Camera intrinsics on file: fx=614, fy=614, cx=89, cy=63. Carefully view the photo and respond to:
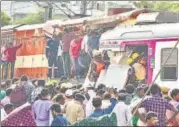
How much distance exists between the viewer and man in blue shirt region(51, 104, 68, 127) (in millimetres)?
8906

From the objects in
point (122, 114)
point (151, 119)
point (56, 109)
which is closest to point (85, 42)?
point (122, 114)

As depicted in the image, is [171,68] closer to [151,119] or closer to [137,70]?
[137,70]

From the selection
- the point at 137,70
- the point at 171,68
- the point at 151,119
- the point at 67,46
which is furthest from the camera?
the point at 67,46

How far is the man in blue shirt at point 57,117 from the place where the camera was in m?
8.91

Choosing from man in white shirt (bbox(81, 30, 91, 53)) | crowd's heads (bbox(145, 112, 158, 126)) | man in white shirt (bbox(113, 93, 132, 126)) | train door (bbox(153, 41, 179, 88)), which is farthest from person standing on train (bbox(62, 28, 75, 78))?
crowd's heads (bbox(145, 112, 158, 126))

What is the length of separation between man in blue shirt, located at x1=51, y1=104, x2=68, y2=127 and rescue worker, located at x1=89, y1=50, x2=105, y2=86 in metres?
5.51

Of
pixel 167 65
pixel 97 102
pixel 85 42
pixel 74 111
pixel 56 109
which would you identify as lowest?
pixel 74 111

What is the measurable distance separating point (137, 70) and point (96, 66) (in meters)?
1.45

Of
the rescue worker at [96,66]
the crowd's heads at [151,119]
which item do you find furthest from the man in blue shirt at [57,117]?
the rescue worker at [96,66]

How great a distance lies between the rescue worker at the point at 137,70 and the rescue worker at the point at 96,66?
3.65 feet

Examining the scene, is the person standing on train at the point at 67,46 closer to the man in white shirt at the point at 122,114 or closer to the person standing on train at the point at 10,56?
the person standing on train at the point at 10,56

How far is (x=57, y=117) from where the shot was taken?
29.5 feet

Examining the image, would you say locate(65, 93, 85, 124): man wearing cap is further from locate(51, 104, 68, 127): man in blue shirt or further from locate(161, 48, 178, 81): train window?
locate(161, 48, 178, 81): train window

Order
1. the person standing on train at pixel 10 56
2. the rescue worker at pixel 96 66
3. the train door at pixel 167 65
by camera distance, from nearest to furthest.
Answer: the train door at pixel 167 65
the rescue worker at pixel 96 66
the person standing on train at pixel 10 56
